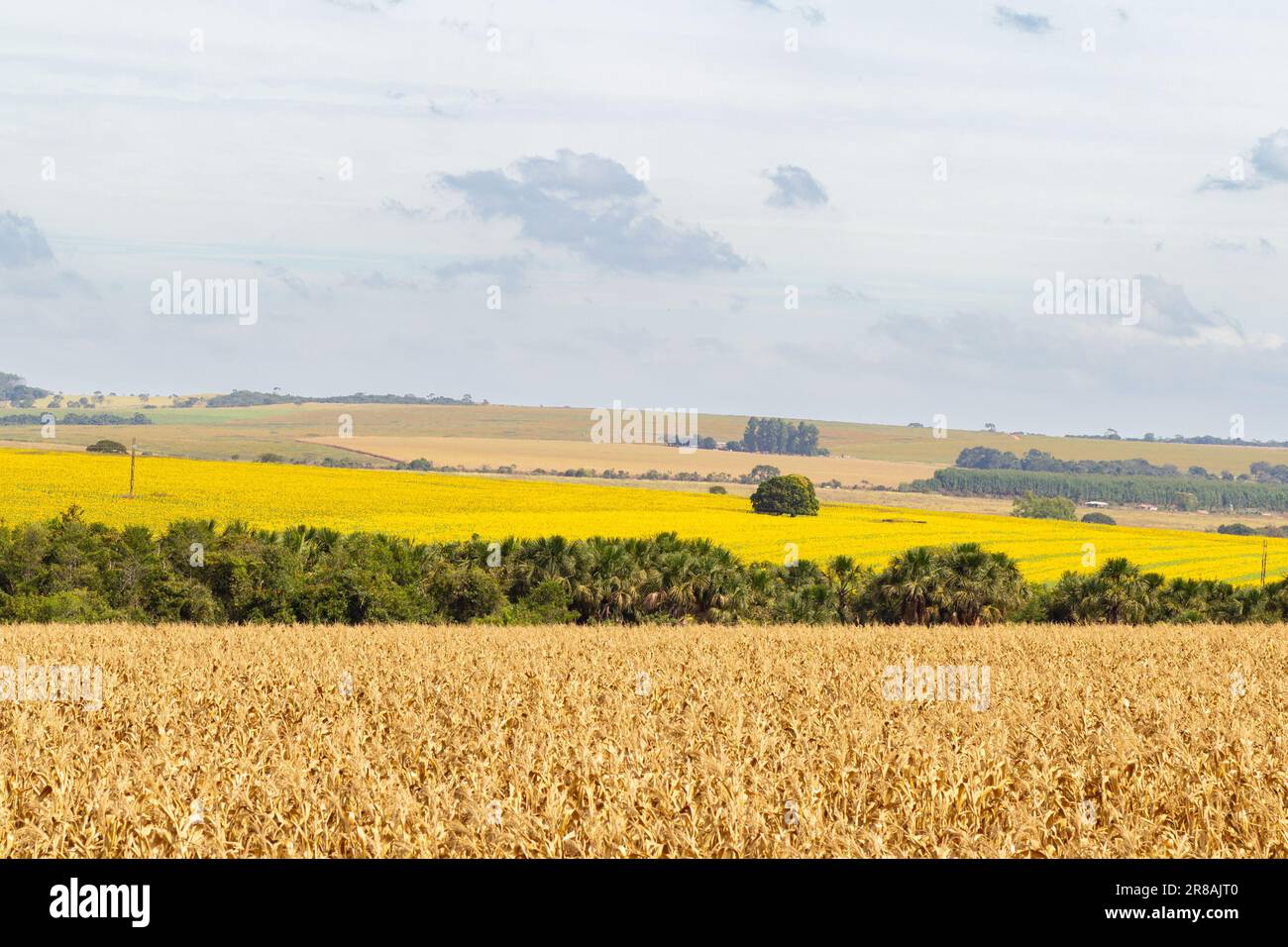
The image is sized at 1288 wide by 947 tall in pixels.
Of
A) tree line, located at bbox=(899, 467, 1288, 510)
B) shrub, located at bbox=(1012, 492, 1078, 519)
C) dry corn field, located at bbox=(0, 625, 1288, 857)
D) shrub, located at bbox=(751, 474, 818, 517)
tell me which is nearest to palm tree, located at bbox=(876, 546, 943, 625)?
dry corn field, located at bbox=(0, 625, 1288, 857)

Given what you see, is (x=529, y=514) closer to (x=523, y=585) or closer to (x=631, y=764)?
(x=523, y=585)

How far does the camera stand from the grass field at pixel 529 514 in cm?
7188

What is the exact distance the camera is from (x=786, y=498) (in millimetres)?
95375

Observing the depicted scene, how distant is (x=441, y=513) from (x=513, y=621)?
127 ft

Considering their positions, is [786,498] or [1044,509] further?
[1044,509]

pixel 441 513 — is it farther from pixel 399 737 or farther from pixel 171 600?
pixel 399 737

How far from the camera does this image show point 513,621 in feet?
140

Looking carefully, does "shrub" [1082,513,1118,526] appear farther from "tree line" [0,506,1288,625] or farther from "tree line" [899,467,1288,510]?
"tree line" [0,506,1288,625]

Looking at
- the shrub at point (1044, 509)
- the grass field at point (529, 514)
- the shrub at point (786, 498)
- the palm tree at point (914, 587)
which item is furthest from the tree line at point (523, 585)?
the shrub at point (1044, 509)

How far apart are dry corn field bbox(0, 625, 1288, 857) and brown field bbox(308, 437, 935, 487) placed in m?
124

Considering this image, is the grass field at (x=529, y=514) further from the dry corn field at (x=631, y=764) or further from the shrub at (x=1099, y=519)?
the dry corn field at (x=631, y=764)

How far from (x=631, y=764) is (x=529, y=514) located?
72675mm

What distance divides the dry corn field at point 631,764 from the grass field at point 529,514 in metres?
52.0

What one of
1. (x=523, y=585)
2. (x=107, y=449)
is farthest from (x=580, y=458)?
(x=523, y=585)
